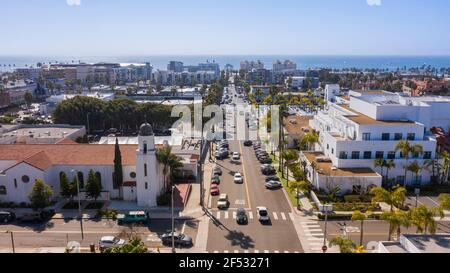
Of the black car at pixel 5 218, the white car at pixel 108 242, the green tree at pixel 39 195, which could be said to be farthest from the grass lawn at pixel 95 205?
the white car at pixel 108 242

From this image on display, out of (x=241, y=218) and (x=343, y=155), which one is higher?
(x=343, y=155)

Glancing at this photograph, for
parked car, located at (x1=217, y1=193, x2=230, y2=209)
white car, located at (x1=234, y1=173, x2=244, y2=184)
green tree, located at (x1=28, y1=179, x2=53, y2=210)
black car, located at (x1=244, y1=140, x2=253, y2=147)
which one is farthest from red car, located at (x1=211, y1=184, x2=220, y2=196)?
black car, located at (x1=244, y1=140, x2=253, y2=147)

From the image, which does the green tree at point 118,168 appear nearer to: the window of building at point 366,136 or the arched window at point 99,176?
the arched window at point 99,176

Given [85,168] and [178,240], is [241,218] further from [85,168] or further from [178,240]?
[85,168]

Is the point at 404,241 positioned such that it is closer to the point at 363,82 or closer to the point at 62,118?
the point at 62,118

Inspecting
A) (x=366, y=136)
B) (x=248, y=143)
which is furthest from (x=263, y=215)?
(x=248, y=143)
